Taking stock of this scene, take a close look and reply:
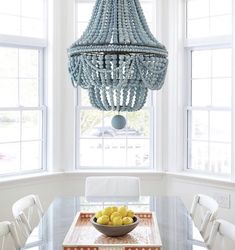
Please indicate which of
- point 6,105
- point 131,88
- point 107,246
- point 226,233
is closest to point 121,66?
point 131,88

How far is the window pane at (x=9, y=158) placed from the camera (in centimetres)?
393

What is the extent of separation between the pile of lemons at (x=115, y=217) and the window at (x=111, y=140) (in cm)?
200

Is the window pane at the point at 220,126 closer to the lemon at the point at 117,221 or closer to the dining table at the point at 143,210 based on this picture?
the dining table at the point at 143,210

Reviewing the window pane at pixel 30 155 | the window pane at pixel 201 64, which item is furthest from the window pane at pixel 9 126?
the window pane at pixel 201 64

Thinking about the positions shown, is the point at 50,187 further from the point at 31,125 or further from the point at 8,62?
the point at 8,62

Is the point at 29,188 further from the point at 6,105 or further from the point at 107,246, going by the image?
the point at 107,246

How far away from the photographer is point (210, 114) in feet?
13.5

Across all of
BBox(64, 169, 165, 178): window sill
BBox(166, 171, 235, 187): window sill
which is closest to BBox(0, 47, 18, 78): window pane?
BBox(64, 169, 165, 178): window sill

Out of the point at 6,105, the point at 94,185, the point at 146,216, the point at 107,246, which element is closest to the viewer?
the point at 107,246

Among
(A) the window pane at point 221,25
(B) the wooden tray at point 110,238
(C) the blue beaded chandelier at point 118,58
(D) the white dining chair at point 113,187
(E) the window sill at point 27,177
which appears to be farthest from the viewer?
(A) the window pane at point 221,25

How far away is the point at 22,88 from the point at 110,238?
7.52 ft

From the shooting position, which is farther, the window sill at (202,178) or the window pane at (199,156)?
the window pane at (199,156)

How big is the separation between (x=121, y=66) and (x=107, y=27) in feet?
0.75

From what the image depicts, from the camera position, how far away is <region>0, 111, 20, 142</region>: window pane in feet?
12.9
